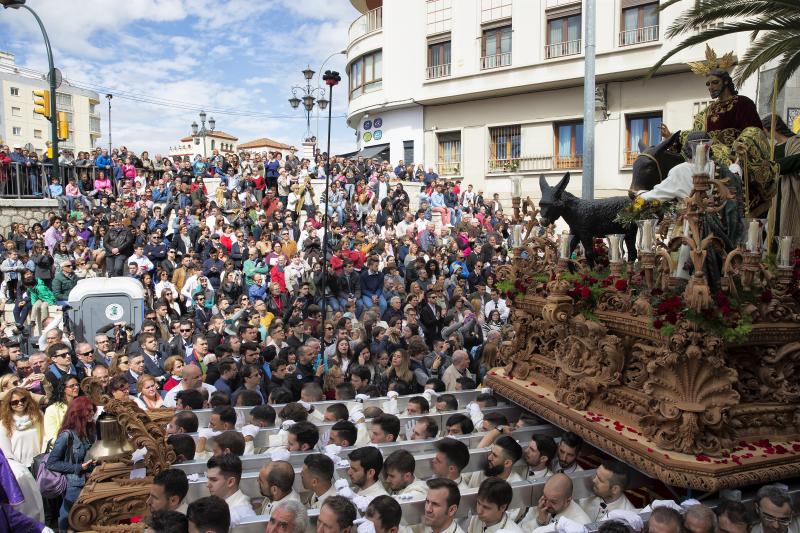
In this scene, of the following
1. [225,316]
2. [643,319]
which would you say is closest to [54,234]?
[225,316]

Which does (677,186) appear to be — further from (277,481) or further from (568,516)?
(277,481)

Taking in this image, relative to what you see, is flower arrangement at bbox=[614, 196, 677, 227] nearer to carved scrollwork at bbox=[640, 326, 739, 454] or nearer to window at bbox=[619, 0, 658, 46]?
carved scrollwork at bbox=[640, 326, 739, 454]

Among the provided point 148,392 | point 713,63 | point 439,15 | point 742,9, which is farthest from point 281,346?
point 439,15

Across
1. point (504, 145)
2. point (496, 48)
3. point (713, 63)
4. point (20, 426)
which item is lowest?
point (20, 426)

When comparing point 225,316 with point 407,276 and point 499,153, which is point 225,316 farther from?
point 499,153

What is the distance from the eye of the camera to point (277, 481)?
453 centimetres

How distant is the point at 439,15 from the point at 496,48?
142 inches

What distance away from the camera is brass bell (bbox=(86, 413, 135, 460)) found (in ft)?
15.5

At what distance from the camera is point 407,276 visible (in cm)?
1491

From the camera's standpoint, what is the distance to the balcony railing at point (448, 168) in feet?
97.7

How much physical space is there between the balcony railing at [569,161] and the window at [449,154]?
5.05 meters

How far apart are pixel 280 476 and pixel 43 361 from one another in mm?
4994

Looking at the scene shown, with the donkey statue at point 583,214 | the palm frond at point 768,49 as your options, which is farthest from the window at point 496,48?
the donkey statue at point 583,214

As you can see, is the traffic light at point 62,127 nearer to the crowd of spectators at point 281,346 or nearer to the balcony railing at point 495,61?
the crowd of spectators at point 281,346
